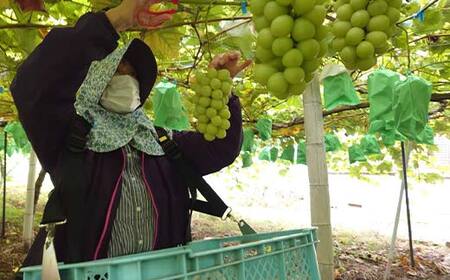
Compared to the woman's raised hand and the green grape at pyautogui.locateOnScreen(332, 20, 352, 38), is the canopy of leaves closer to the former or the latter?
the woman's raised hand

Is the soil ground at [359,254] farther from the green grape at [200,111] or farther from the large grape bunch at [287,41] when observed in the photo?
the large grape bunch at [287,41]

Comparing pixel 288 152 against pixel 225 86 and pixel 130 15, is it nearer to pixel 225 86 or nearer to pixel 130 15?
pixel 225 86

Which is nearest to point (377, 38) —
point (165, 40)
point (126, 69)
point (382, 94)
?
point (126, 69)

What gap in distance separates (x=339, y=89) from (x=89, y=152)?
5.54 ft

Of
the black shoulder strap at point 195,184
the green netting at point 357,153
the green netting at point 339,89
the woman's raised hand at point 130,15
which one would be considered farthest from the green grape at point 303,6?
the green netting at point 357,153

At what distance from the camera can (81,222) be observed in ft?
4.36

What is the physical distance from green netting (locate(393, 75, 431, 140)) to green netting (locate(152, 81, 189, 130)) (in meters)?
1.21

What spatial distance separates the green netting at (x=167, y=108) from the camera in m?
2.71

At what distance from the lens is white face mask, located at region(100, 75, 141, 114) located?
156cm

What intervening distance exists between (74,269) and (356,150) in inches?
226

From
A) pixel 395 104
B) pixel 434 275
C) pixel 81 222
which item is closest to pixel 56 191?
pixel 81 222

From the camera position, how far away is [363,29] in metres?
0.71

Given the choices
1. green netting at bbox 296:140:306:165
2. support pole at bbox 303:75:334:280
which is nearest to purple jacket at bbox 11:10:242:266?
support pole at bbox 303:75:334:280

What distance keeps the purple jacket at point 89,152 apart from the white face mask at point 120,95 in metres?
0.19
